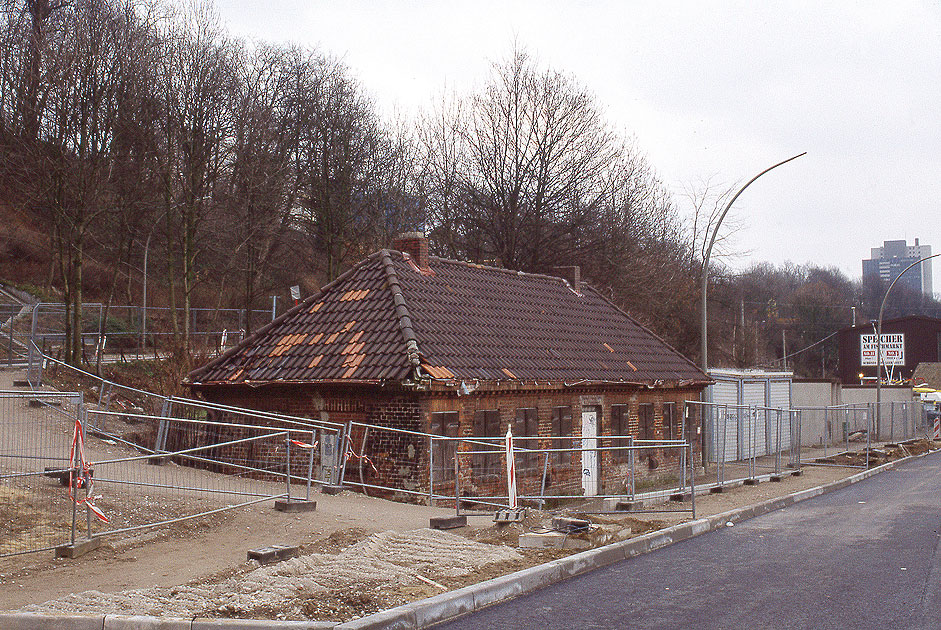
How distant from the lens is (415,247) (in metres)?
22.5

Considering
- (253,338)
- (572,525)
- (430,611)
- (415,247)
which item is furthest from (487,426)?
(430,611)

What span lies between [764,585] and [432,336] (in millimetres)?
10553

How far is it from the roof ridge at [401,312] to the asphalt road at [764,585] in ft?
21.5

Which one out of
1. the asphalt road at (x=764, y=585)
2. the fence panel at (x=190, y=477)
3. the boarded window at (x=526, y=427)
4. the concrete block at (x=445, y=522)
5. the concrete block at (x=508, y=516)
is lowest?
the asphalt road at (x=764, y=585)

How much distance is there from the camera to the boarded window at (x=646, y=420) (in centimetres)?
2483

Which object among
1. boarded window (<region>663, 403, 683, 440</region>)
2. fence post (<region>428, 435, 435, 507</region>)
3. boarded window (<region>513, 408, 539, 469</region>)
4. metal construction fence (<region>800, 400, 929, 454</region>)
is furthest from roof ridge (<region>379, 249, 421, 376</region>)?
metal construction fence (<region>800, 400, 929, 454</region>)

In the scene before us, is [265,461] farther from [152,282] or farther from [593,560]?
[152,282]

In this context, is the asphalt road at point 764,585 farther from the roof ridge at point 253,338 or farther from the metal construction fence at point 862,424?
the metal construction fence at point 862,424

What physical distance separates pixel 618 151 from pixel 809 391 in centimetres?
1517

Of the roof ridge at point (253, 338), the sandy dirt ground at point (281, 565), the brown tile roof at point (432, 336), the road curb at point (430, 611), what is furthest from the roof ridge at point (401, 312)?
the road curb at point (430, 611)

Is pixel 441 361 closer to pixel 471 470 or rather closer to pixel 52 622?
pixel 471 470

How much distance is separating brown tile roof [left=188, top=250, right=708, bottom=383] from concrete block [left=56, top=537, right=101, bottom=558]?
7539 millimetres

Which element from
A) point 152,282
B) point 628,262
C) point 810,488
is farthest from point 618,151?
point 152,282

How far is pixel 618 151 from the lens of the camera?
3712cm
